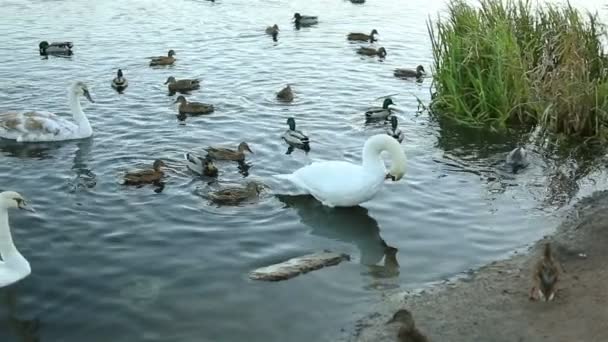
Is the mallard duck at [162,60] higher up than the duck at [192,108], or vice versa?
the mallard duck at [162,60]

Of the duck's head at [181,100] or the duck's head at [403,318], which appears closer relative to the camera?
the duck's head at [403,318]

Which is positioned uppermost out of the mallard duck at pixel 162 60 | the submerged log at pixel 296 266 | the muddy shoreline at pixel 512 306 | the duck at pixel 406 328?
the mallard duck at pixel 162 60

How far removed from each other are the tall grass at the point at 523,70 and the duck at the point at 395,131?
1.45 meters

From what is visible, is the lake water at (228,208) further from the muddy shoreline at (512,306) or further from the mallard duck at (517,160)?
the muddy shoreline at (512,306)

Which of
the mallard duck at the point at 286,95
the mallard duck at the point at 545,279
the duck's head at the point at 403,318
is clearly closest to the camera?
the duck's head at the point at 403,318

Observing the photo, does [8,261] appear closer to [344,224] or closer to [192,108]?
[344,224]

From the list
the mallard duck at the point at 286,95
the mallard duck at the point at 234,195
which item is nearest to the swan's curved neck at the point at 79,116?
the mallard duck at the point at 234,195

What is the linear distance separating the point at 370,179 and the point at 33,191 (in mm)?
4948

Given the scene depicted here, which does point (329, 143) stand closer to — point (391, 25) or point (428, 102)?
point (428, 102)

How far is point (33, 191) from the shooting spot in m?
11.9

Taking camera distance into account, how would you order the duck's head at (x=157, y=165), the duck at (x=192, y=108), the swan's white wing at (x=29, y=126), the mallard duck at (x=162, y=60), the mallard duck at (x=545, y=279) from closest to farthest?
the mallard duck at (x=545, y=279) < the duck's head at (x=157, y=165) < the swan's white wing at (x=29, y=126) < the duck at (x=192, y=108) < the mallard duck at (x=162, y=60)

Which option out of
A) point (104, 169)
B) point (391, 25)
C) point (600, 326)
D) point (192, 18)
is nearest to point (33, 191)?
point (104, 169)

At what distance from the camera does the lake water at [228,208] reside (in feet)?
28.4

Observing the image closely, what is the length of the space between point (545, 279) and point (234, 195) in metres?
4.84
